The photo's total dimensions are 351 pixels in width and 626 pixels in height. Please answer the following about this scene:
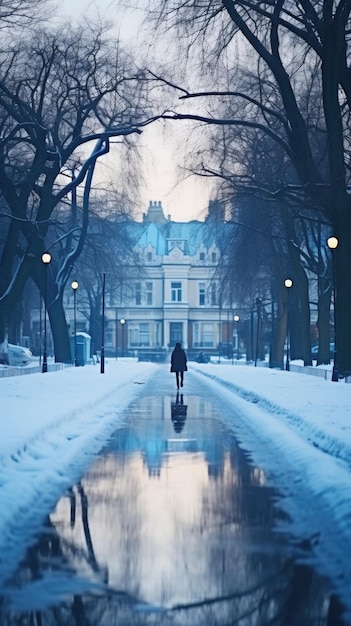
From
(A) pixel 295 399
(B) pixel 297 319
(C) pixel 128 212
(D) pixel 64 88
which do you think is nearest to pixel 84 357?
(B) pixel 297 319

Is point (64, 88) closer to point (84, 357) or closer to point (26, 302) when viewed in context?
point (26, 302)

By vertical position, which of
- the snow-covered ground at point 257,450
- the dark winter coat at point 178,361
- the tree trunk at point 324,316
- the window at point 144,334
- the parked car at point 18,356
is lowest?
the snow-covered ground at point 257,450

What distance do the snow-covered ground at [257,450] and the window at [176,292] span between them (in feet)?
312

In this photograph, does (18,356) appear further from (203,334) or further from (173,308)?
(203,334)

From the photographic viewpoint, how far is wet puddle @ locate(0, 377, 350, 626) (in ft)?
20.1

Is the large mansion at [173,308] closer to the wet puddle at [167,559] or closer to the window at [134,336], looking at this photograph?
the window at [134,336]

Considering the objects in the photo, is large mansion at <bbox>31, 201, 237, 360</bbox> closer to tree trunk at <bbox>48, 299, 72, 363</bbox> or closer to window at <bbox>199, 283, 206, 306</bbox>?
window at <bbox>199, 283, 206, 306</bbox>

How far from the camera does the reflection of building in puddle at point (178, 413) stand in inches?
763

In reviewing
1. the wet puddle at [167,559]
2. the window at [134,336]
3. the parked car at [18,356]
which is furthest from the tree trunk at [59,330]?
the window at [134,336]

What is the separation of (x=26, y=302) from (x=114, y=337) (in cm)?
6321

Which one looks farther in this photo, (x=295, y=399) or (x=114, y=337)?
(x=114, y=337)

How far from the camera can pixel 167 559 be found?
7.45m

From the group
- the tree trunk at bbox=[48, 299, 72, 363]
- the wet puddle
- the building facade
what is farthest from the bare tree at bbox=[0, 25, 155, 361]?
the building facade

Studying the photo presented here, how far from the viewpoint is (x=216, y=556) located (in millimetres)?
7586
